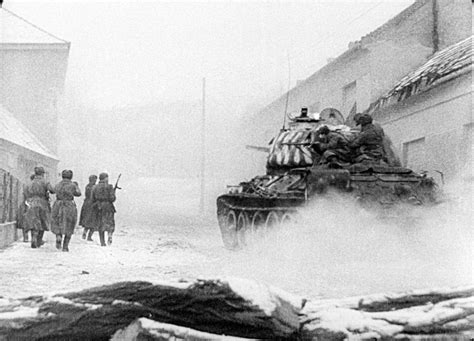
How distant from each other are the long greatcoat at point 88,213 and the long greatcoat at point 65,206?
0.18 ft

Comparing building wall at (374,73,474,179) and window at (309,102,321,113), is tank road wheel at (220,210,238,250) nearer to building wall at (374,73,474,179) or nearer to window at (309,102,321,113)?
window at (309,102,321,113)

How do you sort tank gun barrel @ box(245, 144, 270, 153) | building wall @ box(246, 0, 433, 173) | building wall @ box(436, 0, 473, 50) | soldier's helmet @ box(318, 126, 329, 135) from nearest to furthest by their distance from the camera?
building wall @ box(436, 0, 473, 50), building wall @ box(246, 0, 433, 173), tank gun barrel @ box(245, 144, 270, 153), soldier's helmet @ box(318, 126, 329, 135)

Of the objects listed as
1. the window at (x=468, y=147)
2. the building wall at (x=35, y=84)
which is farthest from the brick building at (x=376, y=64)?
the building wall at (x=35, y=84)

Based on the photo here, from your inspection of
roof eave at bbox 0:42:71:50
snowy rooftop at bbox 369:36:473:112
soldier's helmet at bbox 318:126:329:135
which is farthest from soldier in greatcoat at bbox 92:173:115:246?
soldier's helmet at bbox 318:126:329:135

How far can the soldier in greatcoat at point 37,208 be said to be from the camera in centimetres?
235

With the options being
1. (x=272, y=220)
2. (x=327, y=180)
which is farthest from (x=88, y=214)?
(x=327, y=180)

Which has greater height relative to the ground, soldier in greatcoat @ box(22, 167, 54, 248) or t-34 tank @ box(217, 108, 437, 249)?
t-34 tank @ box(217, 108, 437, 249)

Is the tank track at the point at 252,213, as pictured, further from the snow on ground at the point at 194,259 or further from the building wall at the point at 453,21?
the building wall at the point at 453,21

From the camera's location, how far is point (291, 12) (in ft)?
8.46

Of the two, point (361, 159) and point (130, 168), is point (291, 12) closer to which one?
point (130, 168)

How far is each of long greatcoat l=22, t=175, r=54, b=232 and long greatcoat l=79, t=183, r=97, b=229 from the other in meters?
0.17

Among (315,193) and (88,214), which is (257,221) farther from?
(88,214)

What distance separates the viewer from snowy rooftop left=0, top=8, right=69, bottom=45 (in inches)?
90.5

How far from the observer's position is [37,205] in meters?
2.37
